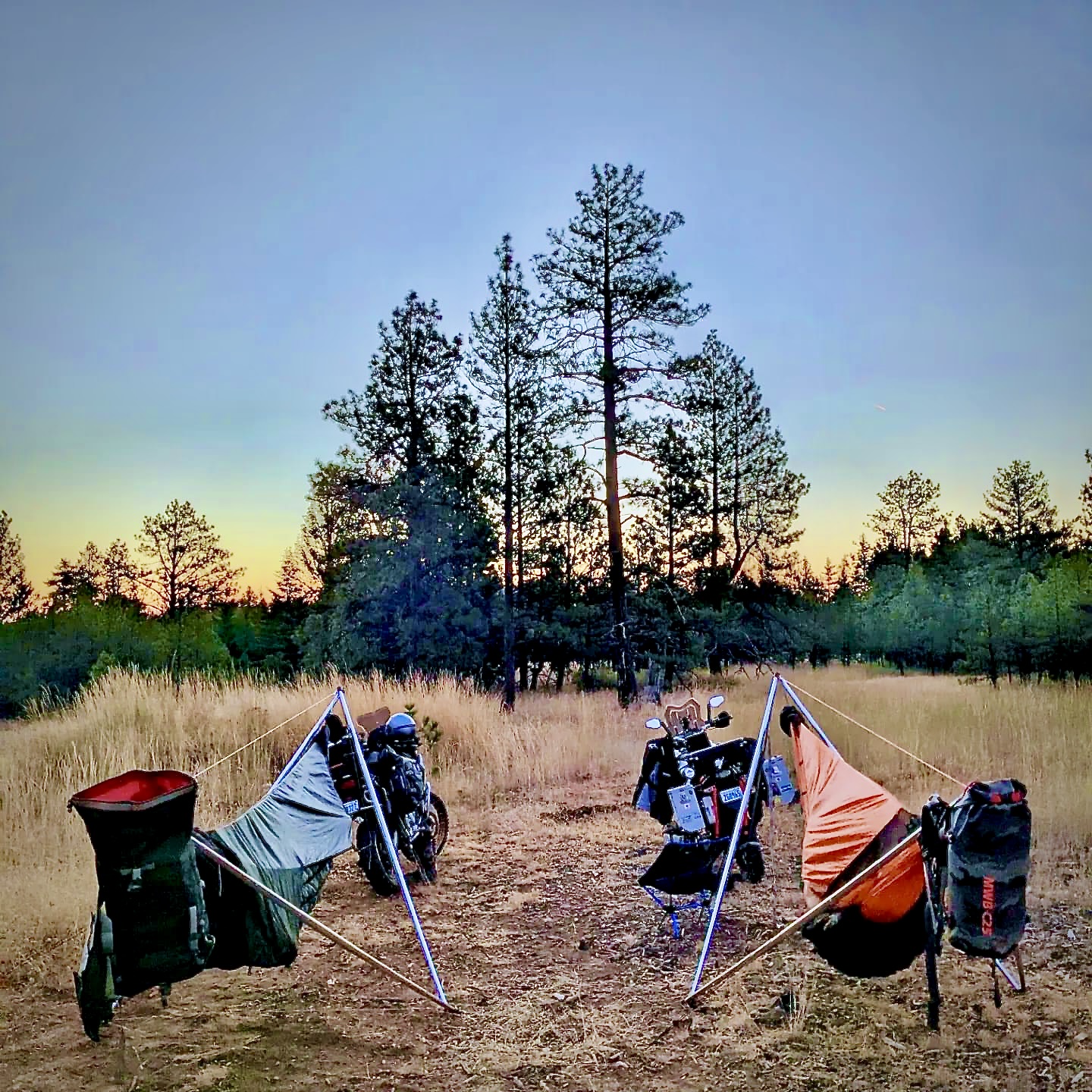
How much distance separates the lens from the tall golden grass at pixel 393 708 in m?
6.14

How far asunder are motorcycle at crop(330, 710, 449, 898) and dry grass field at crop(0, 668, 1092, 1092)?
24cm

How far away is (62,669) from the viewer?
27.4 meters

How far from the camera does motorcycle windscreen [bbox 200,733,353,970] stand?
368cm

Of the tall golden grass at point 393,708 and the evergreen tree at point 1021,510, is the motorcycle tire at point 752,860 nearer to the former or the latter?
the tall golden grass at point 393,708

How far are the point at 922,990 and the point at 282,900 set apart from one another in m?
3.05

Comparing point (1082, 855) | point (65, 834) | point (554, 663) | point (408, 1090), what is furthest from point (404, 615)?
point (408, 1090)

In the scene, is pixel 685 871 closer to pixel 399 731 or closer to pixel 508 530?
pixel 399 731

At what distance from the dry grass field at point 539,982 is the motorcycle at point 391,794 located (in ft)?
0.80

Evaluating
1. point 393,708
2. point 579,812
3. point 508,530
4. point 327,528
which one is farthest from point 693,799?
point 327,528

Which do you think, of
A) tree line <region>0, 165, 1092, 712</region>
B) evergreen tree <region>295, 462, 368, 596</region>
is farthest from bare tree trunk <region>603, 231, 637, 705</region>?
evergreen tree <region>295, 462, 368, 596</region>

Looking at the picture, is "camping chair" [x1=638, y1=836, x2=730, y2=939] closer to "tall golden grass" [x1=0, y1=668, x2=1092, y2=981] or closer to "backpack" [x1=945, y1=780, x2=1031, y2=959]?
"backpack" [x1=945, y1=780, x2=1031, y2=959]

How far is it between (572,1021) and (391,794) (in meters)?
2.39

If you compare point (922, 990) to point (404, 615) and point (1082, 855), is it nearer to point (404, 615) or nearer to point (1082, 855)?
point (1082, 855)

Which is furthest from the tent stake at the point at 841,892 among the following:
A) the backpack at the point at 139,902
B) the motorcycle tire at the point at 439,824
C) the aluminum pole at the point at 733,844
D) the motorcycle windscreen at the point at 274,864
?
the motorcycle tire at the point at 439,824
